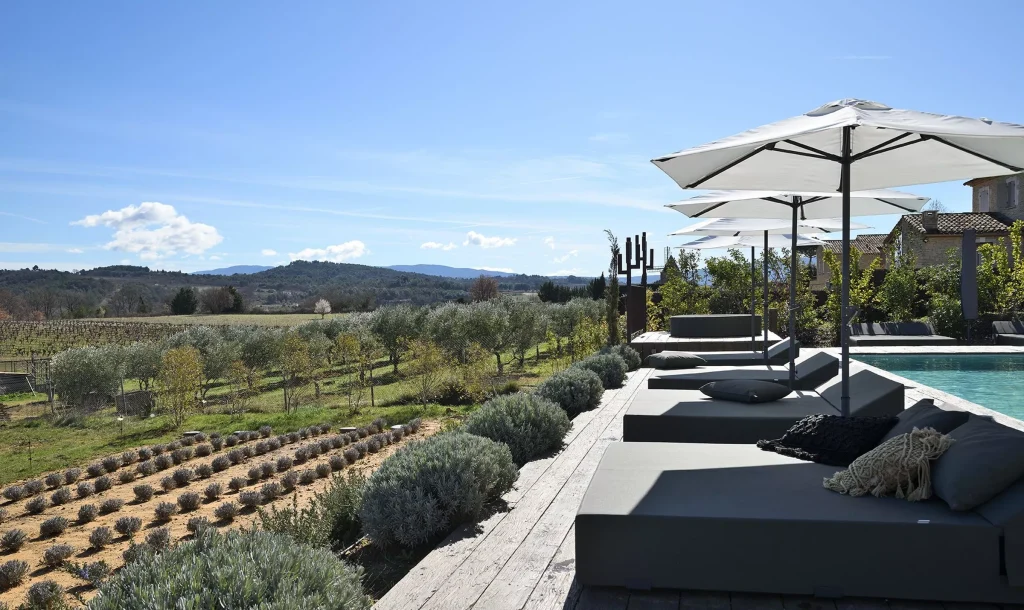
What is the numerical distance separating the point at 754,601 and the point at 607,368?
604 centimetres

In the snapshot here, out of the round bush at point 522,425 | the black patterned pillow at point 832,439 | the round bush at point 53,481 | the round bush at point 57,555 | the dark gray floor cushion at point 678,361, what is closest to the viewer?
the black patterned pillow at point 832,439

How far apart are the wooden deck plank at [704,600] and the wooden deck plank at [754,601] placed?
0.08 feet

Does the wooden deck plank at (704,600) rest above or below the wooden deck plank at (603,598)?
above

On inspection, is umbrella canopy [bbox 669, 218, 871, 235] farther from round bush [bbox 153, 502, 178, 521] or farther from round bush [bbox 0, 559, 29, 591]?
round bush [bbox 0, 559, 29, 591]

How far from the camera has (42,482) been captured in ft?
31.3

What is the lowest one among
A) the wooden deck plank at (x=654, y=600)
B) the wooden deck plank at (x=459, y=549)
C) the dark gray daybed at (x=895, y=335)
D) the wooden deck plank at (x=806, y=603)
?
the wooden deck plank at (x=459, y=549)

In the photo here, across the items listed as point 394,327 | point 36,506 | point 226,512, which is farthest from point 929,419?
point 394,327

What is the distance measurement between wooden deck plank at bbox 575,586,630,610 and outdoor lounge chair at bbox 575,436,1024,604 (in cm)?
5

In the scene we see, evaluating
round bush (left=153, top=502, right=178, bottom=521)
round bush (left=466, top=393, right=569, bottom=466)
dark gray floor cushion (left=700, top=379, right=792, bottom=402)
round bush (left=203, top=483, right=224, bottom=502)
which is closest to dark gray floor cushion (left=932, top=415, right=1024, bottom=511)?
dark gray floor cushion (left=700, top=379, right=792, bottom=402)

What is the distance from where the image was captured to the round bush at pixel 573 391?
6.74 meters

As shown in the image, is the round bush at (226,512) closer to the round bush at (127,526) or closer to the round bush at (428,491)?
the round bush at (127,526)

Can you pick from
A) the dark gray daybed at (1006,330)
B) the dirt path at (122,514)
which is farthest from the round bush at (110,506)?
the dark gray daybed at (1006,330)

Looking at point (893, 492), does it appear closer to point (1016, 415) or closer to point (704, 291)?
point (1016, 415)

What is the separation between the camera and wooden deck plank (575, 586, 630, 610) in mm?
2490
